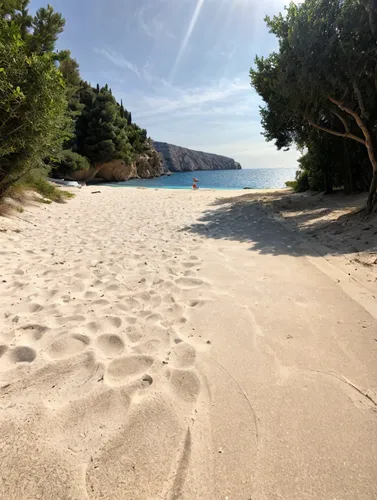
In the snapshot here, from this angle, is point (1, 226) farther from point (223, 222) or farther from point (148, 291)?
point (223, 222)

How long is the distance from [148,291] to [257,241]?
3.07 m

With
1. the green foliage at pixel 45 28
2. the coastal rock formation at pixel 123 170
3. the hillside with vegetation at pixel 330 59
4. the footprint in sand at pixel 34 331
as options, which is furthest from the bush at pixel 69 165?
the footprint in sand at pixel 34 331

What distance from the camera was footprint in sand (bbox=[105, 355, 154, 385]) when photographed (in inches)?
71.6

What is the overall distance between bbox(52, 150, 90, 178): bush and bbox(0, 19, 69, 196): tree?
28.4 meters

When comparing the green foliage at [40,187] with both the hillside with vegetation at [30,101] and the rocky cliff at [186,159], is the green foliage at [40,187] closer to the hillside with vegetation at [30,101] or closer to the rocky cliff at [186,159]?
the hillside with vegetation at [30,101]

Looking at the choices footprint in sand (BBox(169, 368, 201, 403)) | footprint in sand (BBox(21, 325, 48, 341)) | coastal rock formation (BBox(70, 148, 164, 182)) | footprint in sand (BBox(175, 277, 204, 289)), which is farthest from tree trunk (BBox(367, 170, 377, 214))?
coastal rock formation (BBox(70, 148, 164, 182))

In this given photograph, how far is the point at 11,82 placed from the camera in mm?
5258

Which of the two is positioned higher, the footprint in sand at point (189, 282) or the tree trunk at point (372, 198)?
the tree trunk at point (372, 198)

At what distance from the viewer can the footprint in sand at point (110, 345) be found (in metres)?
2.07

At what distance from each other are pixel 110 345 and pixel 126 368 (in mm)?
305

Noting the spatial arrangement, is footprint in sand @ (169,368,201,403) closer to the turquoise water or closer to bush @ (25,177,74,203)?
bush @ (25,177,74,203)

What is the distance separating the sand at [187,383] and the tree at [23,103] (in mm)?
3199

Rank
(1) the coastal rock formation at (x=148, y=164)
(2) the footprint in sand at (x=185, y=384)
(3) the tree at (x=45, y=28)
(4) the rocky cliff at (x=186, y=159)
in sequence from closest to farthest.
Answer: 1. (2) the footprint in sand at (x=185, y=384)
2. (3) the tree at (x=45, y=28)
3. (1) the coastal rock formation at (x=148, y=164)
4. (4) the rocky cliff at (x=186, y=159)

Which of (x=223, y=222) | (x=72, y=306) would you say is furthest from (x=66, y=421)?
(x=223, y=222)
